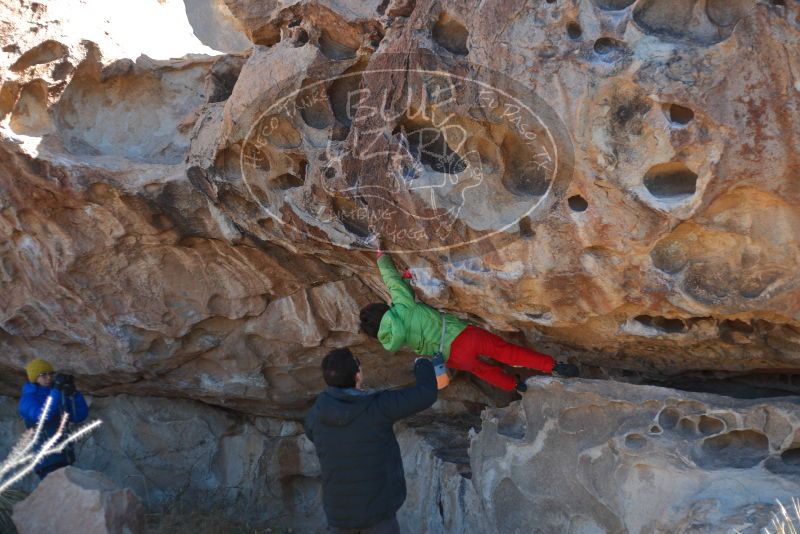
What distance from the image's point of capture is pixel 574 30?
2.89 metres

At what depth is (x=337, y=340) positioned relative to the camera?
4.75m

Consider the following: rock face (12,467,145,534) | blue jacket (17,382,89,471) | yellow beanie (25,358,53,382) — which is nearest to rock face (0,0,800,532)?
yellow beanie (25,358,53,382)

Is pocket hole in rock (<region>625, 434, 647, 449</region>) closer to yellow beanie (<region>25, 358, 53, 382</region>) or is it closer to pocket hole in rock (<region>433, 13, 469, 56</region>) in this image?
pocket hole in rock (<region>433, 13, 469, 56</region>)

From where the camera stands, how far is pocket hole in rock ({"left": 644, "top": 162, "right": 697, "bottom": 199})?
286 centimetres

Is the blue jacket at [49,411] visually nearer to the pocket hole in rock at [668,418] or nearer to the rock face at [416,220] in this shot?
the rock face at [416,220]

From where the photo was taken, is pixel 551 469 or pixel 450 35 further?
pixel 551 469

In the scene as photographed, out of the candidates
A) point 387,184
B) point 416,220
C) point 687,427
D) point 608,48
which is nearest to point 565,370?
point 687,427

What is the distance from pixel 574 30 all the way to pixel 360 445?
150 centimetres

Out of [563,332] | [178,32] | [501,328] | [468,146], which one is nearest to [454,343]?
[501,328]

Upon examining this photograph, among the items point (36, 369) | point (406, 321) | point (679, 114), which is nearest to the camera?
point (679, 114)

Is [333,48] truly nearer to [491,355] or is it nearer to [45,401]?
[491,355]

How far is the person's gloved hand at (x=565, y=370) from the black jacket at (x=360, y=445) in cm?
85

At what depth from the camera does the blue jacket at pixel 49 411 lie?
4.46 meters

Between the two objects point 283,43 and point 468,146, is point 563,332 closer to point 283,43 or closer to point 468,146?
point 468,146
